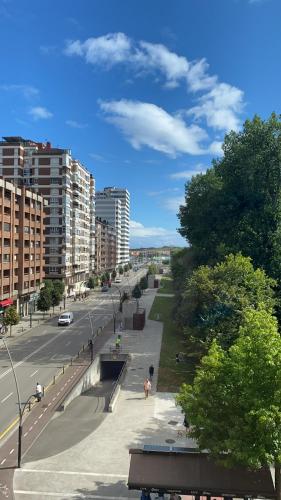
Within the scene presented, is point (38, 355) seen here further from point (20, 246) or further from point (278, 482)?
point (278, 482)

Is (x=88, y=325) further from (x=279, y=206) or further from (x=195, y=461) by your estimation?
(x=195, y=461)

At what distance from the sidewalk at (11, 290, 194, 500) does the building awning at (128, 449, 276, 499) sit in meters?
3.02

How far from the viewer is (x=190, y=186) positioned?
→ 6544 cm

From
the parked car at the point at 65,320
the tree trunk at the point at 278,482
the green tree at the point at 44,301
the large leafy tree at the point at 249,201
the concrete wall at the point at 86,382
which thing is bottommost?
the concrete wall at the point at 86,382

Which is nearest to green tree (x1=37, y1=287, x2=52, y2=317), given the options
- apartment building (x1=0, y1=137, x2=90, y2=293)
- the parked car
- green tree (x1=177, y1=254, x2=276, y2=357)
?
the parked car

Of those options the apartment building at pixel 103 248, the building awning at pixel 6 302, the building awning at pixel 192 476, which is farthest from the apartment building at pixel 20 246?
the apartment building at pixel 103 248

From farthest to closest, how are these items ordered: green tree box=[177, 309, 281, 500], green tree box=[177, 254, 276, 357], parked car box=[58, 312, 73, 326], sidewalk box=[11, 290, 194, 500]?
parked car box=[58, 312, 73, 326] < green tree box=[177, 254, 276, 357] < sidewalk box=[11, 290, 194, 500] < green tree box=[177, 309, 281, 500]

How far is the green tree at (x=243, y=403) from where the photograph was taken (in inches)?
620

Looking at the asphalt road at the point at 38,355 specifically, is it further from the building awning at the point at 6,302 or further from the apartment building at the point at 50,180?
the apartment building at the point at 50,180

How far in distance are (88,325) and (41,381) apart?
2932cm

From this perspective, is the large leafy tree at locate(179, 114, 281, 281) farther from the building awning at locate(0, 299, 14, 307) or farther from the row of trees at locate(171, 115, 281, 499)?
the building awning at locate(0, 299, 14, 307)

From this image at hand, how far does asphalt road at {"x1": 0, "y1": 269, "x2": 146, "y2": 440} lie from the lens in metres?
33.1

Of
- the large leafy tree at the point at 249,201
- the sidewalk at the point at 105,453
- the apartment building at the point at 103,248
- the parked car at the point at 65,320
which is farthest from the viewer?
the apartment building at the point at 103,248

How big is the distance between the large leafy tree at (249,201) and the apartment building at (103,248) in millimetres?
104192
